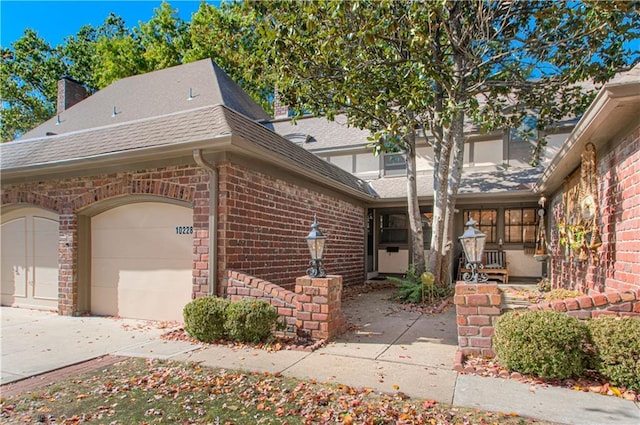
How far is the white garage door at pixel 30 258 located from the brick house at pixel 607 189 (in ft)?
29.2

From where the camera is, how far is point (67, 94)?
15680mm

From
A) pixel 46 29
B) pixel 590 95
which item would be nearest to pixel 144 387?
pixel 590 95

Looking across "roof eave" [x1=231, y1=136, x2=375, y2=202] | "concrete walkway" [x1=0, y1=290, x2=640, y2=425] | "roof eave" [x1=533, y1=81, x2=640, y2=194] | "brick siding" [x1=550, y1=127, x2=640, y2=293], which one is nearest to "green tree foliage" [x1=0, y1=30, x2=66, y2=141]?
"concrete walkway" [x1=0, y1=290, x2=640, y2=425]

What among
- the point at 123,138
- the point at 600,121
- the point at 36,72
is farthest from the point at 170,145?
the point at 36,72

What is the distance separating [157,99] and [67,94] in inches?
226

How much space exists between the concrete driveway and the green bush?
4473 mm

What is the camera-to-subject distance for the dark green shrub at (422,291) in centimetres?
838

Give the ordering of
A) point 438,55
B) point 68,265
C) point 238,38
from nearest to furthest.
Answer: point 68,265 < point 438,55 < point 238,38

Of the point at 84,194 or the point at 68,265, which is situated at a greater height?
the point at 84,194

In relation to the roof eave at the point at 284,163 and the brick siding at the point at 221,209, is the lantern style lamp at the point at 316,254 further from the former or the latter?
the roof eave at the point at 284,163

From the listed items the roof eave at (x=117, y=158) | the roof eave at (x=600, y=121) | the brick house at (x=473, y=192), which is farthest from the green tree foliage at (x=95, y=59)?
the roof eave at (x=600, y=121)

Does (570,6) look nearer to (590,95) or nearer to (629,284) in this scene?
(590,95)

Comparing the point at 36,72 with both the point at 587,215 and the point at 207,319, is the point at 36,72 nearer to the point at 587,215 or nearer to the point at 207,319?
the point at 207,319

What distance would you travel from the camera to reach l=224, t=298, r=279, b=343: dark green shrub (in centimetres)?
494
